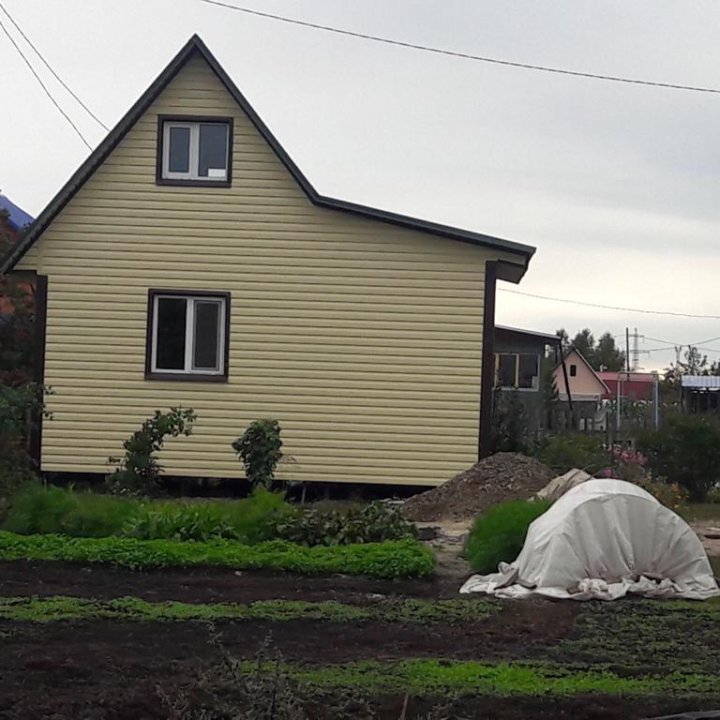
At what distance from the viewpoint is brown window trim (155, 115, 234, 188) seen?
57.5 ft

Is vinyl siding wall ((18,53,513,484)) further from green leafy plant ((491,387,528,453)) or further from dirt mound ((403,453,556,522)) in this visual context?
green leafy plant ((491,387,528,453))

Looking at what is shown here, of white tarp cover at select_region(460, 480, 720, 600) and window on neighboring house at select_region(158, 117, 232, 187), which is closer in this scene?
white tarp cover at select_region(460, 480, 720, 600)

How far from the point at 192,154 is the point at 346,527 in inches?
320

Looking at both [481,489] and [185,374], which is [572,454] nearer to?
[481,489]

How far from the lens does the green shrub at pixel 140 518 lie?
436 inches

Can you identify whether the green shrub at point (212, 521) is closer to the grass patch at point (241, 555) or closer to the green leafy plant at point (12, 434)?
the grass patch at point (241, 555)

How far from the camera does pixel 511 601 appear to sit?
907cm

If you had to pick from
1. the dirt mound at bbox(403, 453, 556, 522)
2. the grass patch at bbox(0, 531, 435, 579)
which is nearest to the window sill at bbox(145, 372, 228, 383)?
the dirt mound at bbox(403, 453, 556, 522)

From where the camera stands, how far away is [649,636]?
25.9ft

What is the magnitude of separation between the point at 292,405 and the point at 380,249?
2.50 metres

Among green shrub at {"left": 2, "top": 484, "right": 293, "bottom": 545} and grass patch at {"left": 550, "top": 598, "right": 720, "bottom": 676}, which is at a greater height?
green shrub at {"left": 2, "top": 484, "right": 293, "bottom": 545}

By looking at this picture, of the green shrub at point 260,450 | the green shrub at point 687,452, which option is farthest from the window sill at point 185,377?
the green shrub at point 687,452

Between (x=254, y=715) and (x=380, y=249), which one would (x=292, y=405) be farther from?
(x=254, y=715)

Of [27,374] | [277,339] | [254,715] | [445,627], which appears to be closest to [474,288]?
[277,339]
